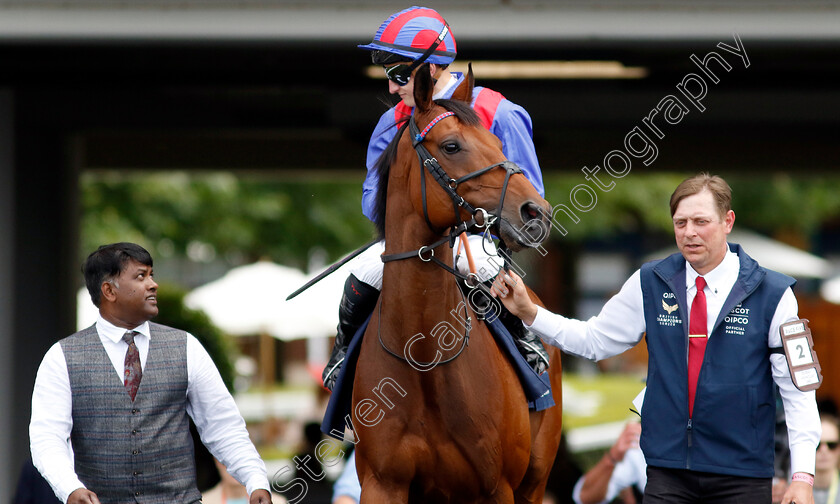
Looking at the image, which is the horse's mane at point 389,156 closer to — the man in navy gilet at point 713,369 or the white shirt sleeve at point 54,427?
the man in navy gilet at point 713,369

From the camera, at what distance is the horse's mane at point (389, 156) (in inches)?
146

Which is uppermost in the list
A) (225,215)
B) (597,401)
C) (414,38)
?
(225,215)

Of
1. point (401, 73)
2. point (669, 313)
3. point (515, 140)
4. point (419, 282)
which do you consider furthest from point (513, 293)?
point (401, 73)

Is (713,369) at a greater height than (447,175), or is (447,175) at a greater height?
(447,175)

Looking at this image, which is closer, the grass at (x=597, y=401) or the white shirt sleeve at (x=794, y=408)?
the white shirt sleeve at (x=794, y=408)

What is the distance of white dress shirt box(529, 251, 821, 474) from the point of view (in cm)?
344

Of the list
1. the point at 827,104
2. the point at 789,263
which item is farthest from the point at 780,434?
the point at 789,263

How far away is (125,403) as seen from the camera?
11.8 ft

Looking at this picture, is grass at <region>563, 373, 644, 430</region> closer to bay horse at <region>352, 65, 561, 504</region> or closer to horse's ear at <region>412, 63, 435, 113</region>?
bay horse at <region>352, 65, 561, 504</region>

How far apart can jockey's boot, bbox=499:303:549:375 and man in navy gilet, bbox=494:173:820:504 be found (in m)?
0.69

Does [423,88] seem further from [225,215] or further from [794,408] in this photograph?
[225,215]

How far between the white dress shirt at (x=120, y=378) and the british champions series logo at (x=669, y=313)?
1638 millimetres

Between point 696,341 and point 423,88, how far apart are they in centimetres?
138

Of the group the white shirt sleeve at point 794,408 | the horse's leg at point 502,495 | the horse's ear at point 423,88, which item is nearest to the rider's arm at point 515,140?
the horse's ear at point 423,88
